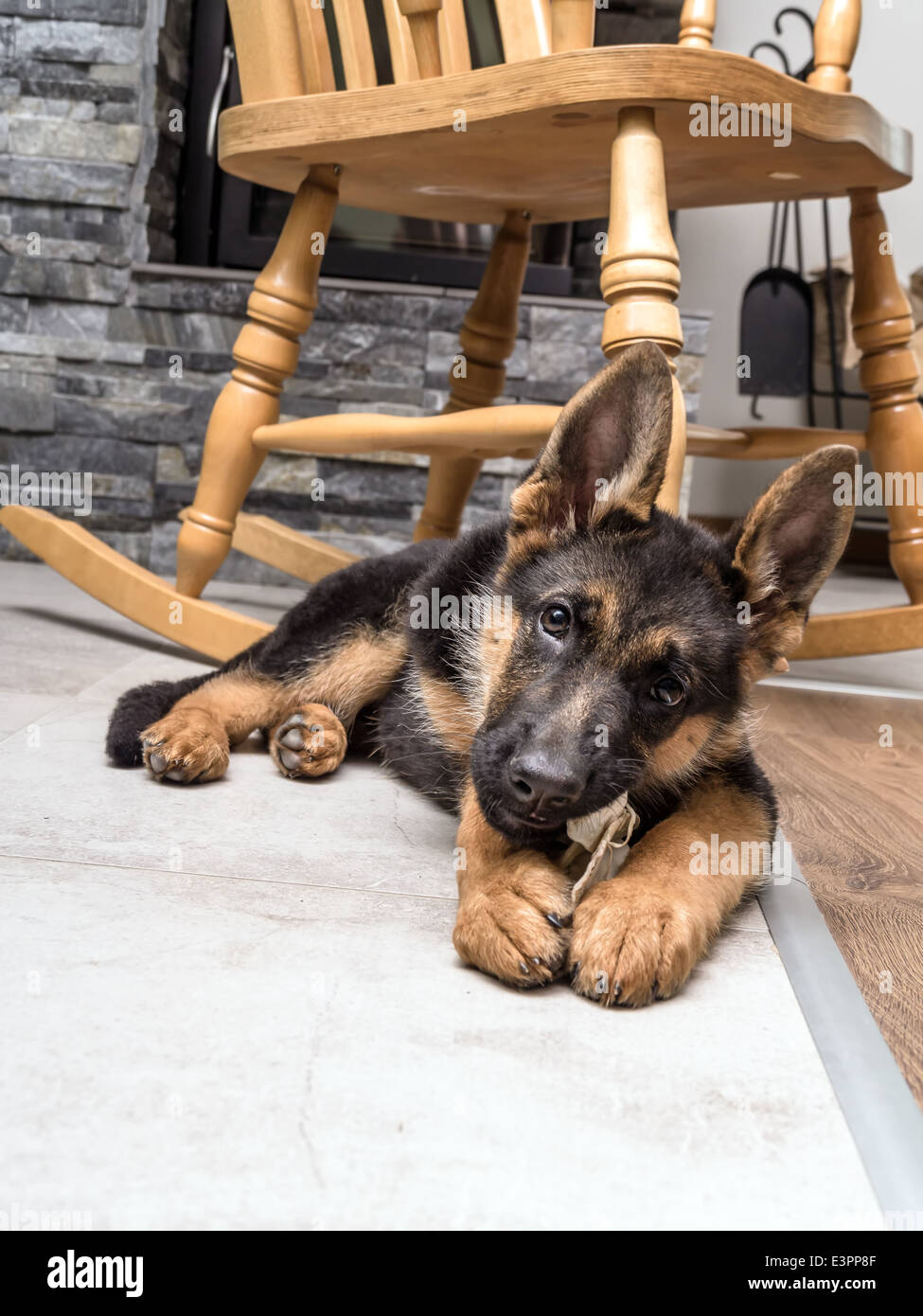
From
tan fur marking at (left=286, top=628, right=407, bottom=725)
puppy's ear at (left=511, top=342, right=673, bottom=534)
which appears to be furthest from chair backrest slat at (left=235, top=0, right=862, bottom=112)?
tan fur marking at (left=286, top=628, right=407, bottom=725)

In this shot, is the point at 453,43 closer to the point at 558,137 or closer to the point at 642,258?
the point at 558,137

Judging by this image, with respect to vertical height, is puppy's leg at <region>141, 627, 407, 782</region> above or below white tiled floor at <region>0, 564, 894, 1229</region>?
above

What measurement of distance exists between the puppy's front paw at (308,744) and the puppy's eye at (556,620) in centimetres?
62

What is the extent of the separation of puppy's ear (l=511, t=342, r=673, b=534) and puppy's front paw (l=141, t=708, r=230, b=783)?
66cm

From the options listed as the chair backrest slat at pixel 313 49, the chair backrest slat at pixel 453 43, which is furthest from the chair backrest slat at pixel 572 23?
the chair backrest slat at pixel 313 49

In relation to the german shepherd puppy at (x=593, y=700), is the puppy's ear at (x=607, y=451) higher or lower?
higher

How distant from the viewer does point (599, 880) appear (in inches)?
61.8

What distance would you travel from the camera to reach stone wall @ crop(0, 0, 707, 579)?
432 centimetres

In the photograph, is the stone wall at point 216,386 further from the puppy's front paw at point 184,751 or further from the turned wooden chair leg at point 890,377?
the puppy's front paw at point 184,751

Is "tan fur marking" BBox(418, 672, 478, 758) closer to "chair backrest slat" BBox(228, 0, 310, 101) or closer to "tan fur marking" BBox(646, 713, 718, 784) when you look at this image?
"tan fur marking" BBox(646, 713, 718, 784)

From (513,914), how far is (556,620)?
0.47 meters

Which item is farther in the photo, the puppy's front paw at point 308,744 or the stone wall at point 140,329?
the stone wall at point 140,329

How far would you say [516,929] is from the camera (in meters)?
1.36

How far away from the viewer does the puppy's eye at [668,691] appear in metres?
1.63
